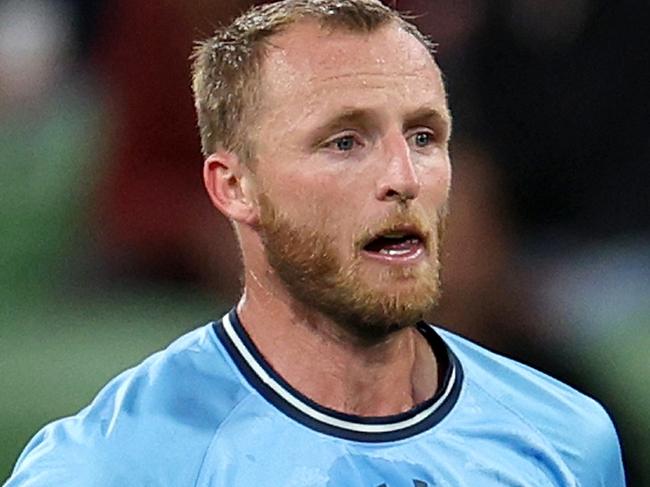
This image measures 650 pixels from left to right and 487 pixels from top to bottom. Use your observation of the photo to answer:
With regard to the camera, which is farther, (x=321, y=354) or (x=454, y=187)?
(x=454, y=187)

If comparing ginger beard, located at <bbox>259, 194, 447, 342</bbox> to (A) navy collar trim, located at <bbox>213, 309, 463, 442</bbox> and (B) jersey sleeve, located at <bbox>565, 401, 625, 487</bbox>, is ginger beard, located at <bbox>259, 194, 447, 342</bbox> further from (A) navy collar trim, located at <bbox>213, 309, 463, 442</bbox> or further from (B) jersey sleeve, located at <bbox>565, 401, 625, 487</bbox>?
(B) jersey sleeve, located at <bbox>565, 401, 625, 487</bbox>

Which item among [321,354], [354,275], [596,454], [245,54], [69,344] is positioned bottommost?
[69,344]

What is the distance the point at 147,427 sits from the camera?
2.31 m

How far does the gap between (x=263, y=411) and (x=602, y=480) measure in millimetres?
601

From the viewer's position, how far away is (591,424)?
2625 millimetres

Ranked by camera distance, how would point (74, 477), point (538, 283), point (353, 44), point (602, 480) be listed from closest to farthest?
1. point (74, 477)
2. point (353, 44)
3. point (602, 480)
4. point (538, 283)

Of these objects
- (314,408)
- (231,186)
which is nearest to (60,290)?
(231,186)

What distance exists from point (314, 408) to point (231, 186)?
37 cm

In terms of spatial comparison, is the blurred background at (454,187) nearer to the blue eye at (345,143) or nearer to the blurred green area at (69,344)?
the blurred green area at (69,344)

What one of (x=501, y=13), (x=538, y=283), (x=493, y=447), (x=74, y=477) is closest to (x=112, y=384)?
(x=74, y=477)

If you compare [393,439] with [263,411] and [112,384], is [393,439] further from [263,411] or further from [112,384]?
[112,384]

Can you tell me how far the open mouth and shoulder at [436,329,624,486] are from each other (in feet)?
1.09

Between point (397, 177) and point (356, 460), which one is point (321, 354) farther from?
point (397, 177)

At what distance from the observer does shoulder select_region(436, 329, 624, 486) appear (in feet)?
8.35
